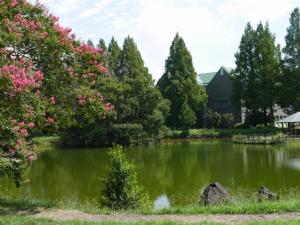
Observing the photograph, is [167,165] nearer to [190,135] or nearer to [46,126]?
[46,126]

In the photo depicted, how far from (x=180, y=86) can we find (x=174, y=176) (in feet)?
124

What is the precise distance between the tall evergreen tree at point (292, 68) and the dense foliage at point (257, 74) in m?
1.31

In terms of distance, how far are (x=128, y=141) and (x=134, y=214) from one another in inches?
1578

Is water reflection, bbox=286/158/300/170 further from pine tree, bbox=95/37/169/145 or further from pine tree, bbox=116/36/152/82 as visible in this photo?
pine tree, bbox=116/36/152/82

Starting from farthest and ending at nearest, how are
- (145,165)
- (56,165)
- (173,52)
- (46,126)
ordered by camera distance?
(173,52) → (56,165) → (145,165) → (46,126)

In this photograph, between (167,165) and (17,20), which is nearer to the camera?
(17,20)

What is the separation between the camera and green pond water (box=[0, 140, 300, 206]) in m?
18.1

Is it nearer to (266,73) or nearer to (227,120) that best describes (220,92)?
(227,120)

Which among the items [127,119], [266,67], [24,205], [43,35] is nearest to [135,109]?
[127,119]

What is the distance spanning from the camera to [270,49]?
5669 centimetres

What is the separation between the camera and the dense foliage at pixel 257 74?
55.5 meters

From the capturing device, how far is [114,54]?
66438mm

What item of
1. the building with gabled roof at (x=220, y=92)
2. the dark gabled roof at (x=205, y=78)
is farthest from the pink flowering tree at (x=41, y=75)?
the dark gabled roof at (x=205, y=78)

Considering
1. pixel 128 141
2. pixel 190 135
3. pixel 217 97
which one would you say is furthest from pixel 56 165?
pixel 217 97
